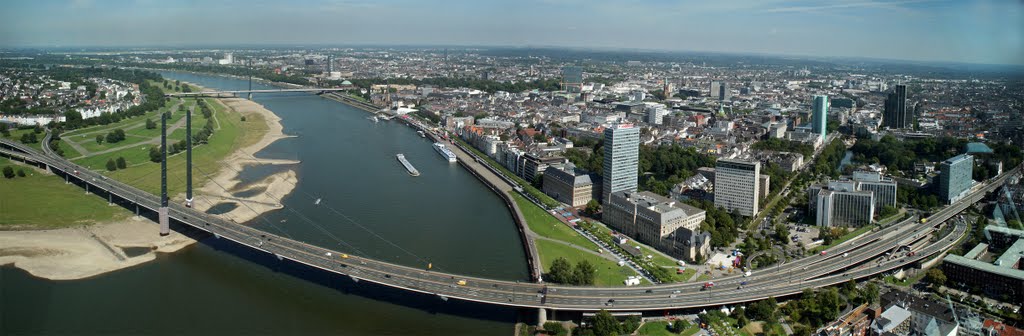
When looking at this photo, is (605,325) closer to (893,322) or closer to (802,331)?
(802,331)

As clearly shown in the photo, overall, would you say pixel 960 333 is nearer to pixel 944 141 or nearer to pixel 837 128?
pixel 944 141

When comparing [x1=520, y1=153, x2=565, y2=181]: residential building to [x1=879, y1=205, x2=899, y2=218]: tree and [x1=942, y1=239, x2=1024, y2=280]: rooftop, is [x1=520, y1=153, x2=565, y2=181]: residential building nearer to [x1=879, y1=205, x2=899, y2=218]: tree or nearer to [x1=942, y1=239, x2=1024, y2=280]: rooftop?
[x1=879, y1=205, x2=899, y2=218]: tree

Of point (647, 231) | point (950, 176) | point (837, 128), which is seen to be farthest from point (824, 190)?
point (837, 128)

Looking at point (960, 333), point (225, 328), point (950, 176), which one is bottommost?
point (225, 328)

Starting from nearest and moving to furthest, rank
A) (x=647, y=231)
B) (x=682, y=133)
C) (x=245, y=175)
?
1. (x=647, y=231)
2. (x=245, y=175)
3. (x=682, y=133)

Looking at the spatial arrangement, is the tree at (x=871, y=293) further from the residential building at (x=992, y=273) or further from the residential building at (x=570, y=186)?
the residential building at (x=570, y=186)
